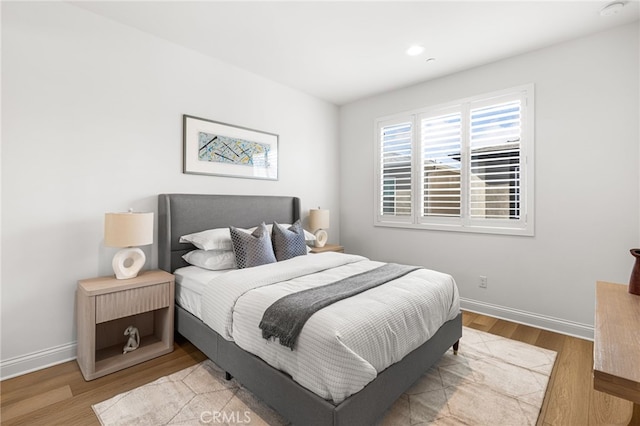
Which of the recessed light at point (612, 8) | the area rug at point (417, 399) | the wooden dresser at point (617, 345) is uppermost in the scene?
the recessed light at point (612, 8)

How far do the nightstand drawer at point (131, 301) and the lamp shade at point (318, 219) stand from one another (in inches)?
78.6

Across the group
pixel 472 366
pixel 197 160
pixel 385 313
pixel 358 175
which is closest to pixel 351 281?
pixel 385 313

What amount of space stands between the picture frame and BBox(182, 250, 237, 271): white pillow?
87 centimetres

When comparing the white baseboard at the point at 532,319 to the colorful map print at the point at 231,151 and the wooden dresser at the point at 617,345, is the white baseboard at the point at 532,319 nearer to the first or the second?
the wooden dresser at the point at 617,345

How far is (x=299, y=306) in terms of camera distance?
1646 millimetres

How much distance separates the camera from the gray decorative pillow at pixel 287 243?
296cm

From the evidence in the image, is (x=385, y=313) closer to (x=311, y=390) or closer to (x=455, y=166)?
(x=311, y=390)

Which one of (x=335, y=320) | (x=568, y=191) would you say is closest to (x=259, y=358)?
(x=335, y=320)

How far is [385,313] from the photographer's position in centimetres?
168

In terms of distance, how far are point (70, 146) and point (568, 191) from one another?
430cm

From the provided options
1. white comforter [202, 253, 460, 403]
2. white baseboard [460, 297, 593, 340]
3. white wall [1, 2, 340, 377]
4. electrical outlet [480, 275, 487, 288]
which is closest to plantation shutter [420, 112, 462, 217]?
electrical outlet [480, 275, 487, 288]

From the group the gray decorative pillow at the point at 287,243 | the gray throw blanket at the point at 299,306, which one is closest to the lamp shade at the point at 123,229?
the gray decorative pillow at the point at 287,243

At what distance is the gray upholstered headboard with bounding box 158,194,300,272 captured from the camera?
2.76m

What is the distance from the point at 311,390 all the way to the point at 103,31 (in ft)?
10.1
